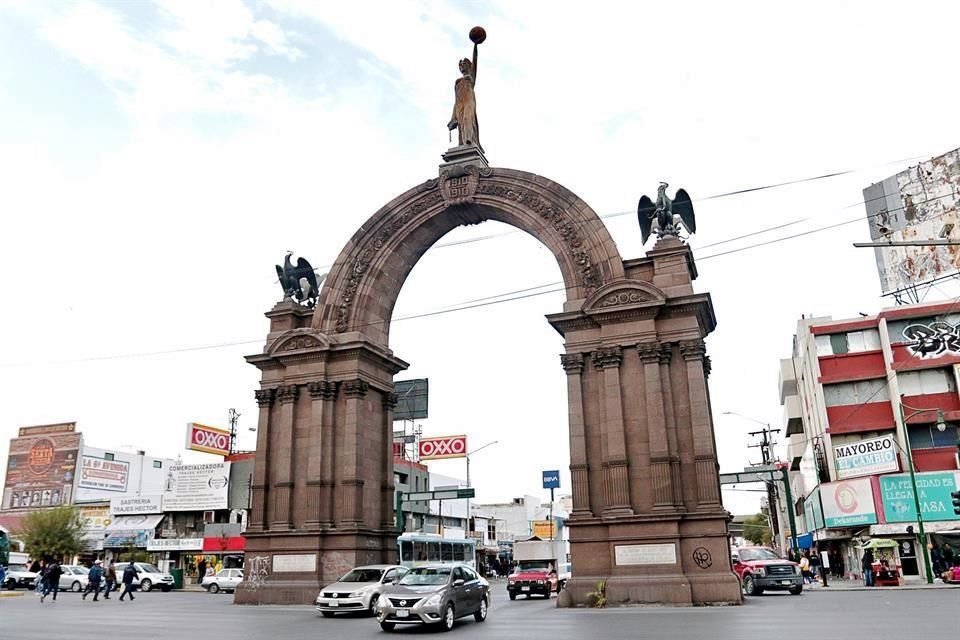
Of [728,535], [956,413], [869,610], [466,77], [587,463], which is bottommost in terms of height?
[869,610]

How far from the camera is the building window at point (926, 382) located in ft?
153

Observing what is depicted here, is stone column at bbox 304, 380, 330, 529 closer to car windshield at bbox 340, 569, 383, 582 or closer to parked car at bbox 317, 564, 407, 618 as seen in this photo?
car windshield at bbox 340, 569, 383, 582

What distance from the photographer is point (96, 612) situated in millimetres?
24609

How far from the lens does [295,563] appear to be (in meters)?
28.1

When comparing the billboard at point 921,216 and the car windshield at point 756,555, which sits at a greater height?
the billboard at point 921,216

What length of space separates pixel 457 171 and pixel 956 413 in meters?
34.8

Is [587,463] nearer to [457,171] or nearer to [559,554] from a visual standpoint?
[457,171]

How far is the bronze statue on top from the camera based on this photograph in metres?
31.0

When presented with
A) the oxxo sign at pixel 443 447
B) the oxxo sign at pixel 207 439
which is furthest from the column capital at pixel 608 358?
the oxxo sign at pixel 207 439

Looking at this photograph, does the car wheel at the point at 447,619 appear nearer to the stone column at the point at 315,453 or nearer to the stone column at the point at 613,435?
the stone column at the point at 613,435

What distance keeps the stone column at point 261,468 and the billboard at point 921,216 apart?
120 feet

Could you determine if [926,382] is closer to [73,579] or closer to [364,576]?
[364,576]

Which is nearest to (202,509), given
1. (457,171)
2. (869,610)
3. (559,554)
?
(559,554)

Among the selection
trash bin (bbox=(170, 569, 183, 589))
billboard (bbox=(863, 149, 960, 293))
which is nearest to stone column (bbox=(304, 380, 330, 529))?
trash bin (bbox=(170, 569, 183, 589))
